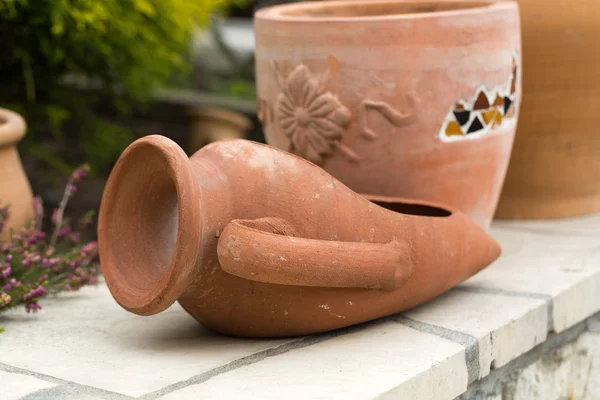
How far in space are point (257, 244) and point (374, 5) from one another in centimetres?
118

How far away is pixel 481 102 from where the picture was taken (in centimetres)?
210

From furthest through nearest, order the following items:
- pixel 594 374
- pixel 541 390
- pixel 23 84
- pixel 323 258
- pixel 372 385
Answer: pixel 23 84, pixel 594 374, pixel 541 390, pixel 323 258, pixel 372 385

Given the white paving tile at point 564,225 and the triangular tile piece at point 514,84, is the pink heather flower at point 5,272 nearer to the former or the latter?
the triangular tile piece at point 514,84

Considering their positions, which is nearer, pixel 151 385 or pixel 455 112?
pixel 151 385

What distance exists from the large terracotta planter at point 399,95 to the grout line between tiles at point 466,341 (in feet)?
1.32

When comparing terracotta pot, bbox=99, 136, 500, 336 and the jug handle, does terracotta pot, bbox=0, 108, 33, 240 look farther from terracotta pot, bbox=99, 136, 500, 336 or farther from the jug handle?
the jug handle

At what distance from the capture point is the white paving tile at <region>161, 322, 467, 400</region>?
1.46 metres

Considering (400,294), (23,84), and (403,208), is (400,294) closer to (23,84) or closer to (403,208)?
(403,208)

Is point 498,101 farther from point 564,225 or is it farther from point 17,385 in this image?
point 17,385

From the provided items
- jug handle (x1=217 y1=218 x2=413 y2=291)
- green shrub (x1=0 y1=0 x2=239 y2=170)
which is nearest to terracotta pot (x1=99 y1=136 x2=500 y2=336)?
jug handle (x1=217 y1=218 x2=413 y2=291)

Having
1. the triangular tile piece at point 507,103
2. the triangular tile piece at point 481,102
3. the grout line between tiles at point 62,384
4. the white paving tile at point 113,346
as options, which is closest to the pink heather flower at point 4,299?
the white paving tile at point 113,346

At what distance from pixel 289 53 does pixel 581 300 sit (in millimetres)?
906

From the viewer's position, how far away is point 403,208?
6.83 feet

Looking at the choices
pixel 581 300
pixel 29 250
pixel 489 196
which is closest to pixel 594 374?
pixel 581 300
